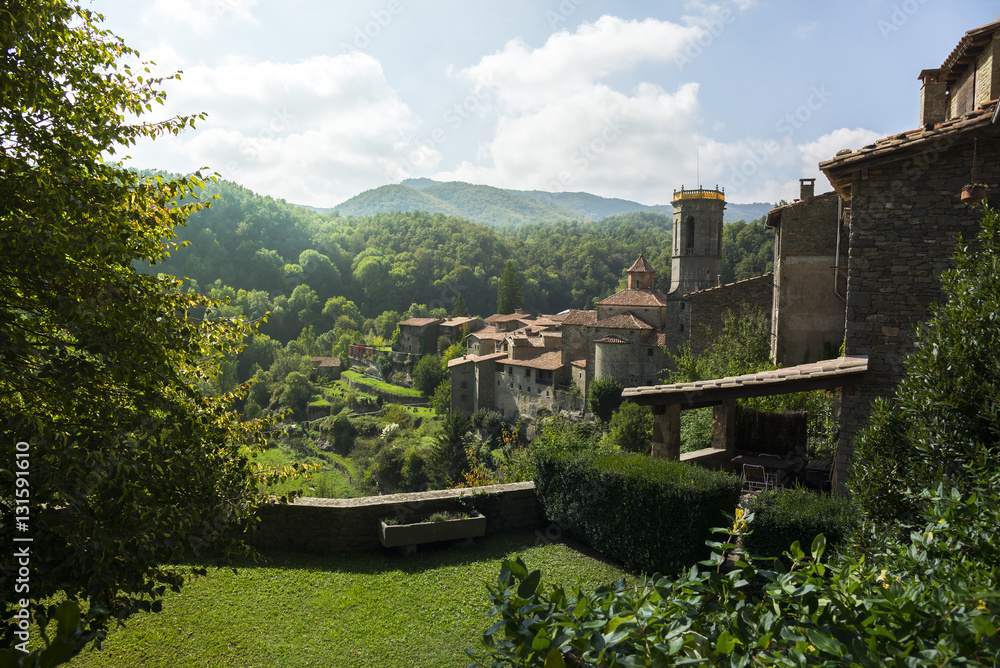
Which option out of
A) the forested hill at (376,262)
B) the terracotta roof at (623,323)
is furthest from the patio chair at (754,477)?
the forested hill at (376,262)

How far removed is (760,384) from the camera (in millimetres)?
8547

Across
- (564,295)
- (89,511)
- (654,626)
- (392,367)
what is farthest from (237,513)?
(564,295)

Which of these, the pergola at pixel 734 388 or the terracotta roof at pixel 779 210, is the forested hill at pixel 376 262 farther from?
the pergola at pixel 734 388

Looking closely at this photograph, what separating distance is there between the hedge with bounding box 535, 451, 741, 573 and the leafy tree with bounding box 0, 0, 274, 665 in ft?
15.1

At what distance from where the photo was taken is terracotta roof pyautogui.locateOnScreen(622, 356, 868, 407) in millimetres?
7773

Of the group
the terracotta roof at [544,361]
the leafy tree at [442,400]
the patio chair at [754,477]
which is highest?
the terracotta roof at [544,361]

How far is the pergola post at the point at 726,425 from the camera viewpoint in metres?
12.5

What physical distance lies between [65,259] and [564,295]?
9417 cm

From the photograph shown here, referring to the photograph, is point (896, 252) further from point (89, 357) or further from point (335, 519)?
point (89, 357)

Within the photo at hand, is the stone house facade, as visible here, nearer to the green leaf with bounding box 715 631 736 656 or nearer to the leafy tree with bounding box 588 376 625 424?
the leafy tree with bounding box 588 376 625 424

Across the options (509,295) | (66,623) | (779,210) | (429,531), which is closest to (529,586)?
(66,623)

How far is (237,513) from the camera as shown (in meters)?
4.79

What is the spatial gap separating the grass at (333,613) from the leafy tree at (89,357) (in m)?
1.33

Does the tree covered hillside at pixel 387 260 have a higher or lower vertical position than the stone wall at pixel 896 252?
higher
